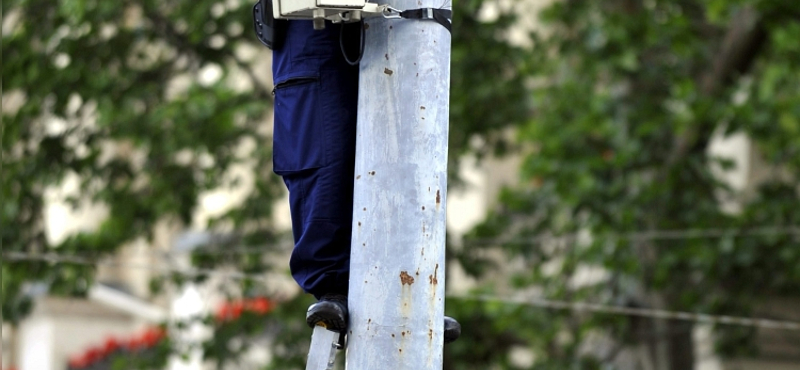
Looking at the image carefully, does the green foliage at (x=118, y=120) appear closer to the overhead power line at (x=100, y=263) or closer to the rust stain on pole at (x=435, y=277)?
the overhead power line at (x=100, y=263)

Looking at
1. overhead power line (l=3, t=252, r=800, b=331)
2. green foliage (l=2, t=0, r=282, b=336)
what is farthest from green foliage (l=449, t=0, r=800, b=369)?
green foliage (l=2, t=0, r=282, b=336)

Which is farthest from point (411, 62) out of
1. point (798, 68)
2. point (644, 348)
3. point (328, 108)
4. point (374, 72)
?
point (644, 348)

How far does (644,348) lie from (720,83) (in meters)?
2.23

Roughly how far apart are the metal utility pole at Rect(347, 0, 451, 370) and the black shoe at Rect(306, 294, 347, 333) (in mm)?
43

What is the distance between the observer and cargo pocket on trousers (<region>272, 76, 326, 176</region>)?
2.97 metres

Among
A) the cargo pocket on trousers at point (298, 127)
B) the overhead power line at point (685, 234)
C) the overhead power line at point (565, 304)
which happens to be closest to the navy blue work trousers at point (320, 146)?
the cargo pocket on trousers at point (298, 127)

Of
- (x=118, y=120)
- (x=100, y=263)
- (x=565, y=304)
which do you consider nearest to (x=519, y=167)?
(x=118, y=120)

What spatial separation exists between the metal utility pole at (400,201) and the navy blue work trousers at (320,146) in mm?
187

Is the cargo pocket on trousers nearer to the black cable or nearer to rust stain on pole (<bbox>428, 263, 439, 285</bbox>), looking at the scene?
the black cable

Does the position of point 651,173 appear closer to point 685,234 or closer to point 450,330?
point 685,234

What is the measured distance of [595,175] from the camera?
948 centimetres

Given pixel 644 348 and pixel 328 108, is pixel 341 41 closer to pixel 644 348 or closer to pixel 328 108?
pixel 328 108

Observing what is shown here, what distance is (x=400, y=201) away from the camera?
2.69 metres

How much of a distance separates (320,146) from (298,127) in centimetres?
8
